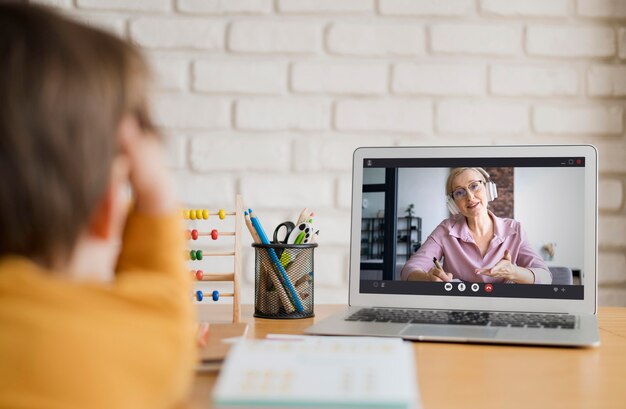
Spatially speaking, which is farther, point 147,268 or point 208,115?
point 208,115

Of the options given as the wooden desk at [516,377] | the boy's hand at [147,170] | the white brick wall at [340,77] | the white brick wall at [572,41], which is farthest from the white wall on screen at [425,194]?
the boy's hand at [147,170]

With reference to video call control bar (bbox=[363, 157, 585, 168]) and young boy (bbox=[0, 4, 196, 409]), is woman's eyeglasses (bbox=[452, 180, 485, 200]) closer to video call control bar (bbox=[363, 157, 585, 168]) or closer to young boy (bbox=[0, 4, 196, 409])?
video call control bar (bbox=[363, 157, 585, 168])

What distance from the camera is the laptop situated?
1.21 meters

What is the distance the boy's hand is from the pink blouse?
2.11 ft

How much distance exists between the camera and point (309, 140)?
5.34 feet

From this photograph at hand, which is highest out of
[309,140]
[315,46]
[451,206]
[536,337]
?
[315,46]

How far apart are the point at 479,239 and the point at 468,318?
137 millimetres

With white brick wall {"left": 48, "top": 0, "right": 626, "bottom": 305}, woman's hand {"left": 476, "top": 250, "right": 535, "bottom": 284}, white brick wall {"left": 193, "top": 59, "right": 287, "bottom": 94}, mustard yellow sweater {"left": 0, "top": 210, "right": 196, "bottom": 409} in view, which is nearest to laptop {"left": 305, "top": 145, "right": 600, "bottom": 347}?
woman's hand {"left": 476, "top": 250, "right": 535, "bottom": 284}

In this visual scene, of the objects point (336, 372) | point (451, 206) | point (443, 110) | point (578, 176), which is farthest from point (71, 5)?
point (336, 372)

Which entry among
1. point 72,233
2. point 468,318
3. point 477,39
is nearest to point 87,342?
point 72,233

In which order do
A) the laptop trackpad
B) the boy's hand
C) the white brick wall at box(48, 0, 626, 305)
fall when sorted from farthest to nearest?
1. the white brick wall at box(48, 0, 626, 305)
2. the laptop trackpad
3. the boy's hand

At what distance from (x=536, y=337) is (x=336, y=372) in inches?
17.4

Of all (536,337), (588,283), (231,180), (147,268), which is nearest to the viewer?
(147,268)

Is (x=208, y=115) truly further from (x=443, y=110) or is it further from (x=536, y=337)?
(x=536, y=337)
